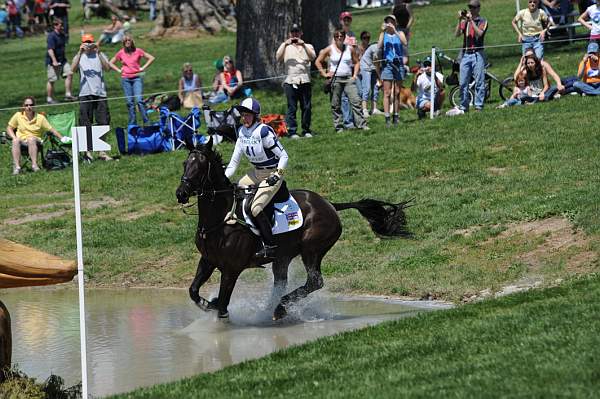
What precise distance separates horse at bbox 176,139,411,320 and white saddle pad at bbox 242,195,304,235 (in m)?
0.06

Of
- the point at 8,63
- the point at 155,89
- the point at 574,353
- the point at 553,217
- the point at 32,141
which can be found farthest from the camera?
the point at 8,63

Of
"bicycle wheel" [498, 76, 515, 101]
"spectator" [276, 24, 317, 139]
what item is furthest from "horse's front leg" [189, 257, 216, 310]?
"bicycle wheel" [498, 76, 515, 101]

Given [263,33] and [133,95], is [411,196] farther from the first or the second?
[263,33]

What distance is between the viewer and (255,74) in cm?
2962

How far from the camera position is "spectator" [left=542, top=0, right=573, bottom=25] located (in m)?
31.9

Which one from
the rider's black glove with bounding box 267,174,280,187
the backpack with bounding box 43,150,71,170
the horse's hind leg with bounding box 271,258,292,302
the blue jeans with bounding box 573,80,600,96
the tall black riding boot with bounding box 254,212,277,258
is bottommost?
the backpack with bounding box 43,150,71,170

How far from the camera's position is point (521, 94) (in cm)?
2505

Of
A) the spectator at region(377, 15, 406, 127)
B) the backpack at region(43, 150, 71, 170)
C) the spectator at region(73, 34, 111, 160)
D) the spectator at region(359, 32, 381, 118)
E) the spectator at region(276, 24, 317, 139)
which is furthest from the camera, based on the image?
the spectator at region(359, 32, 381, 118)

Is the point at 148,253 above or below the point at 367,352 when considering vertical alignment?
below

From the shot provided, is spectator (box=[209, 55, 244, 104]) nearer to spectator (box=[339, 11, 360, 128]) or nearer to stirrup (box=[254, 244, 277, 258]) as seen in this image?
spectator (box=[339, 11, 360, 128])

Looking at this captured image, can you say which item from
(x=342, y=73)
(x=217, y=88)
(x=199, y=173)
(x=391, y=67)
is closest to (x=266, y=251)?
(x=199, y=173)

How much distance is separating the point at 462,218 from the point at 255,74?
40.9ft

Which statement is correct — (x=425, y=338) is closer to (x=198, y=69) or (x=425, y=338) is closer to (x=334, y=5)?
(x=334, y=5)

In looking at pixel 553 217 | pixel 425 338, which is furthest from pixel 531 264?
pixel 425 338
